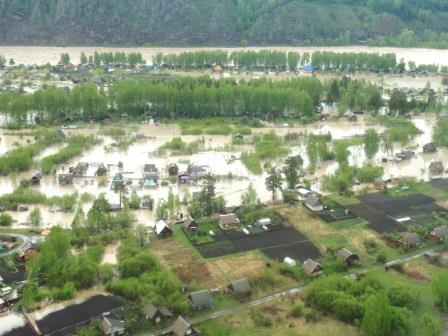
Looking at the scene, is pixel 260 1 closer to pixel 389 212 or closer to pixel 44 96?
pixel 44 96

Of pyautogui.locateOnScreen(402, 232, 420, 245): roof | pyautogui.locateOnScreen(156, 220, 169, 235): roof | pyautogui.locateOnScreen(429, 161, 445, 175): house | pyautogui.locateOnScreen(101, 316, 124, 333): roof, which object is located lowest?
pyautogui.locateOnScreen(429, 161, 445, 175): house

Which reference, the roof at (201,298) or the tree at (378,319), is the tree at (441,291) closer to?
the tree at (378,319)

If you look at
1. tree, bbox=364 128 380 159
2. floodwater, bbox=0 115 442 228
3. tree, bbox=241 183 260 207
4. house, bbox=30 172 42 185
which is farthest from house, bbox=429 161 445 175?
house, bbox=30 172 42 185

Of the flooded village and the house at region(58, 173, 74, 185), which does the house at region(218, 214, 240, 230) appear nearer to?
the flooded village

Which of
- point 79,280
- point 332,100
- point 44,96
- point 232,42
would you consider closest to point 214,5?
point 232,42

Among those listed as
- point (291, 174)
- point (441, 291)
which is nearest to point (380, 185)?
point (291, 174)

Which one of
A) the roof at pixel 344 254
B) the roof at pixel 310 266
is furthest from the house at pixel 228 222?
the roof at pixel 344 254
